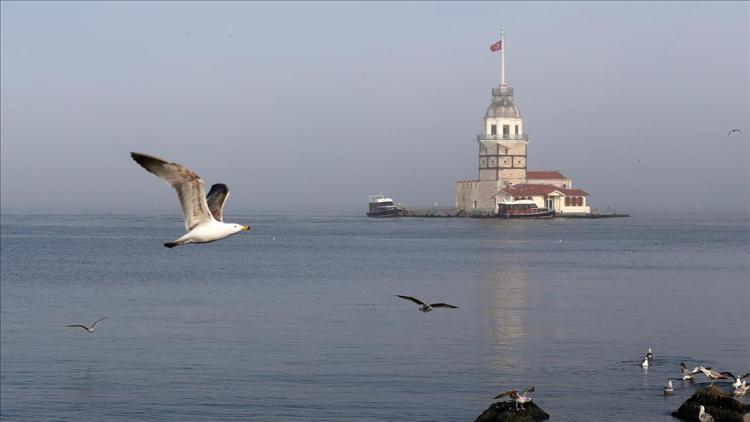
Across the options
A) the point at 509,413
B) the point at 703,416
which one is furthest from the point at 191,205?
the point at 703,416

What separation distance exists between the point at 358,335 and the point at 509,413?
2279cm

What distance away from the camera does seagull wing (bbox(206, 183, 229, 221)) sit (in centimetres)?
1505

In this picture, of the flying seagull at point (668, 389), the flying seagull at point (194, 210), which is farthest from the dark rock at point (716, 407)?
the flying seagull at point (194, 210)

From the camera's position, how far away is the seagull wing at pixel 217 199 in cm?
1505

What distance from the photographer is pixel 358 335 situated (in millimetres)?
55156

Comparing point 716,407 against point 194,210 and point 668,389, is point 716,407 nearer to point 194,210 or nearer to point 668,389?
point 668,389

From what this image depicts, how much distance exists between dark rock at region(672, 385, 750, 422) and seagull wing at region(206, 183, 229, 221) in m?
20.7

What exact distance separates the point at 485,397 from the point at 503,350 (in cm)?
1181

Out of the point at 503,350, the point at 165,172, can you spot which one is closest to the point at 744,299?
the point at 503,350

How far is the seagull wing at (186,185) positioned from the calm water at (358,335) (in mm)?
23116

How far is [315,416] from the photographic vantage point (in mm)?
36500

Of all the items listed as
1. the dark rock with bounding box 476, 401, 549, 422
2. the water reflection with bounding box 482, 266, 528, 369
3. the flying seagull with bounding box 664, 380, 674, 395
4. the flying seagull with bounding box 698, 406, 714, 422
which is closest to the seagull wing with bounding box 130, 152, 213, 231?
the dark rock with bounding box 476, 401, 549, 422

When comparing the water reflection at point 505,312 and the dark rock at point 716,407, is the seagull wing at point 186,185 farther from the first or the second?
the water reflection at point 505,312

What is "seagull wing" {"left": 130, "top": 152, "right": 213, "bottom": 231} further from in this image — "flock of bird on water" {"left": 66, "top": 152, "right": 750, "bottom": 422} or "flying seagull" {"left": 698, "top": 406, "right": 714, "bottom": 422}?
"flying seagull" {"left": 698, "top": 406, "right": 714, "bottom": 422}
